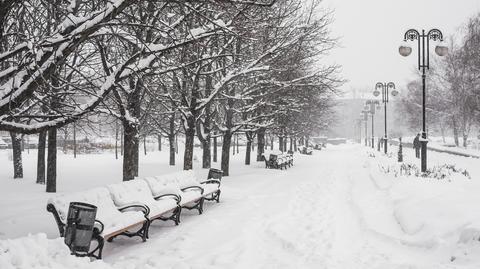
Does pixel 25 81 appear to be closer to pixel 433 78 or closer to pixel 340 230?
pixel 340 230

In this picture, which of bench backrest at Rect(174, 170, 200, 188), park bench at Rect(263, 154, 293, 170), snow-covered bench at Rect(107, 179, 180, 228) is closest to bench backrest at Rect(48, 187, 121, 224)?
snow-covered bench at Rect(107, 179, 180, 228)

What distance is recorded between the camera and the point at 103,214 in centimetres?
673

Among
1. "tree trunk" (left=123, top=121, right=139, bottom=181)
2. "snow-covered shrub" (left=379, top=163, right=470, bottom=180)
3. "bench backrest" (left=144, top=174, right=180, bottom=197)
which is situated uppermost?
"tree trunk" (left=123, top=121, right=139, bottom=181)

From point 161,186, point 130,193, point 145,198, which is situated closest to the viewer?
point 130,193

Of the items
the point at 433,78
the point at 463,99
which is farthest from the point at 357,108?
the point at 463,99

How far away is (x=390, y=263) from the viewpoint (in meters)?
6.01

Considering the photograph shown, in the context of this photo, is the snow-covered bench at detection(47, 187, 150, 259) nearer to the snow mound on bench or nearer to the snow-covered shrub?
the snow mound on bench

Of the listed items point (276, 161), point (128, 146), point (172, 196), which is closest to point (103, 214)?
point (172, 196)

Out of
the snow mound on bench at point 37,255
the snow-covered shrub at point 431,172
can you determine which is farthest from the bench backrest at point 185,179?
the snow-covered shrub at point 431,172

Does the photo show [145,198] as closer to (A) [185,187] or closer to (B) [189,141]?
(A) [185,187]

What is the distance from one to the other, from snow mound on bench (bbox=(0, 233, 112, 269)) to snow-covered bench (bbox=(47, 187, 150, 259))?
0.95 m

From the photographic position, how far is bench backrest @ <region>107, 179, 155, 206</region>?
752 cm

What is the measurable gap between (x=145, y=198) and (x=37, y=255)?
3.76 m

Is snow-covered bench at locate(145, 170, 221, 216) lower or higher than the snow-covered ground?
higher
